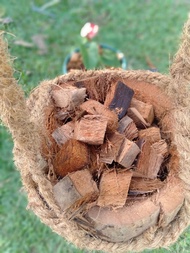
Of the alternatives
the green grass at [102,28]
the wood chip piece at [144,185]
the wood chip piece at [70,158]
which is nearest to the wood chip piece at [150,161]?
the wood chip piece at [144,185]

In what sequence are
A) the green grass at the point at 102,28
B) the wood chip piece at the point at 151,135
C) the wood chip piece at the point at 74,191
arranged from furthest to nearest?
the green grass at the point at 102,28, the wood chip piece at the point at 151,135, the wood chip piece at the point at 74,191

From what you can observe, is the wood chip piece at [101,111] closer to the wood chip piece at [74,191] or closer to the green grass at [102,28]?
the wood chip piece at [74,191]

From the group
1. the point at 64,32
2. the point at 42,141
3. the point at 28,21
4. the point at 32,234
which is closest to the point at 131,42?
the point at 64,32

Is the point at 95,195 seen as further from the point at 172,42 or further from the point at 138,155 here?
the point at 172,42

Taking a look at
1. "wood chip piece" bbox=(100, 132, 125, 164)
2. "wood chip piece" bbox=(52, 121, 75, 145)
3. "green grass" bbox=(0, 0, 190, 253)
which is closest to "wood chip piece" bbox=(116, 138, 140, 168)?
"wood chip piece" bbox=(100, 132, 125, 164)

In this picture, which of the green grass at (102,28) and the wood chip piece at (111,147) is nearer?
the wood chip piece at (111,147)

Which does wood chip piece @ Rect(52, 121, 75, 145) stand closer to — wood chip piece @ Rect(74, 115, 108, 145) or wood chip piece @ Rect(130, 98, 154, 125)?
wood chip piece @ Rect(74, 115, 108, 145)

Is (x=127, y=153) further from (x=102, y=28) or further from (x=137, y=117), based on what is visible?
(x=102, y=28)
